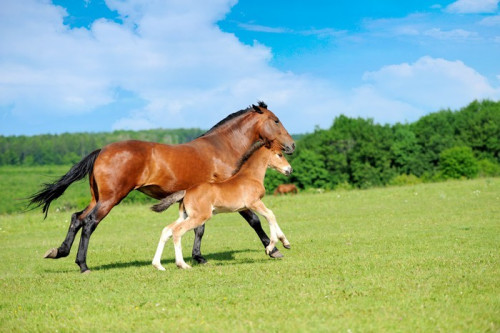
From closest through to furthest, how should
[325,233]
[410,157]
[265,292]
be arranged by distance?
[265,292]
[325,233]
[410,157]

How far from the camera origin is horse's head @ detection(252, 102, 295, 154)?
11297 millimetres

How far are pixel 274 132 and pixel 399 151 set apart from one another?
68.7 m

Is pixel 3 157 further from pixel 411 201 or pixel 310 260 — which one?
pixel 310 260

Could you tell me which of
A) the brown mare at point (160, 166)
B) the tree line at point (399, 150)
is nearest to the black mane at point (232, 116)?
the brown mare at point (160, 166)

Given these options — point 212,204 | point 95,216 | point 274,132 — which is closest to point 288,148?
point 274,132

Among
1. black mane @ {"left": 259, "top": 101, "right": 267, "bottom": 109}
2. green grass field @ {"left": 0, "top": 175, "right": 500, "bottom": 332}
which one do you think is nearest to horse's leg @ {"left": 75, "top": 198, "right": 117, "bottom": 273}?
green grass field @ {"left": 0, "top": 175, "right": 500, "bottom": 332}

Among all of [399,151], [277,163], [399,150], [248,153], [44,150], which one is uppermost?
[44,150]

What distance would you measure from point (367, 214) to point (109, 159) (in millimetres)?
13520

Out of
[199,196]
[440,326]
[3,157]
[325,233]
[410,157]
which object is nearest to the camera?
[440,326]

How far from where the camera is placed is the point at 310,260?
10.1m

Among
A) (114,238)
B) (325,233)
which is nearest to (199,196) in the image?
(325,233)

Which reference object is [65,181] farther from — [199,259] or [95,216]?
[199,259]

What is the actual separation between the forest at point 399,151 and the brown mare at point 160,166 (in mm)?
60895

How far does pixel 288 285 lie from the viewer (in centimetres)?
757
